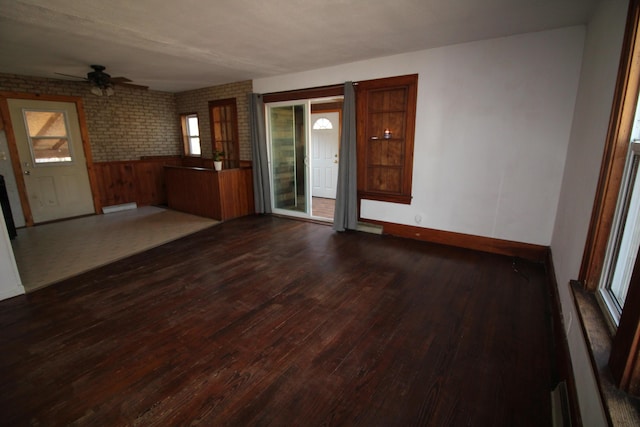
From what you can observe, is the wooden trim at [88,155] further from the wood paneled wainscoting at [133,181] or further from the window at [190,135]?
the window at [190,135]

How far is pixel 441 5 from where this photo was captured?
2537 millimetres

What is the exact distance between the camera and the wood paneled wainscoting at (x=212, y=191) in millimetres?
5492

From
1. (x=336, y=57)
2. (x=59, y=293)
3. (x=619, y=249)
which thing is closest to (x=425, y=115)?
(x=336, y=57)

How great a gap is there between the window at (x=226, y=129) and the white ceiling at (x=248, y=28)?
1.75 metres

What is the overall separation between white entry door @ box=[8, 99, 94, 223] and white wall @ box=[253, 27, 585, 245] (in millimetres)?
5531

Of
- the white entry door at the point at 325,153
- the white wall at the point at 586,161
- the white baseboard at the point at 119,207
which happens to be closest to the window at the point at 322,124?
the white entry door at the point at 325,153

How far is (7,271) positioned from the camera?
2.84 m

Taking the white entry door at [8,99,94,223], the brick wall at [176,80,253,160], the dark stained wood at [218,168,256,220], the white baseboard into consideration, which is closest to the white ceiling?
the white entry door at [8,99,94,223]

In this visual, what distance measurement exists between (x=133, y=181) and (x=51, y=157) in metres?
1.45

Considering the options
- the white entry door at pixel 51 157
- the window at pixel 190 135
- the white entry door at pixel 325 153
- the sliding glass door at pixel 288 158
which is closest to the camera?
the white entry door at pixel 51 157

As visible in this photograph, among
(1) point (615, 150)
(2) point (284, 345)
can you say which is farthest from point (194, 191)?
(1) point (615, 150)

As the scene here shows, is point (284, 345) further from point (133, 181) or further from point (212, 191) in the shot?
point (133, 181)

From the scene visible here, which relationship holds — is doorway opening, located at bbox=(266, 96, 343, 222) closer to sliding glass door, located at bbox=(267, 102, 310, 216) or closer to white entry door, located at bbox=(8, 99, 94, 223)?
sliding glass door, located at bbox=(267, 102, 310, 216)

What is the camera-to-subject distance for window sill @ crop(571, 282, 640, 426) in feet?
3.14
